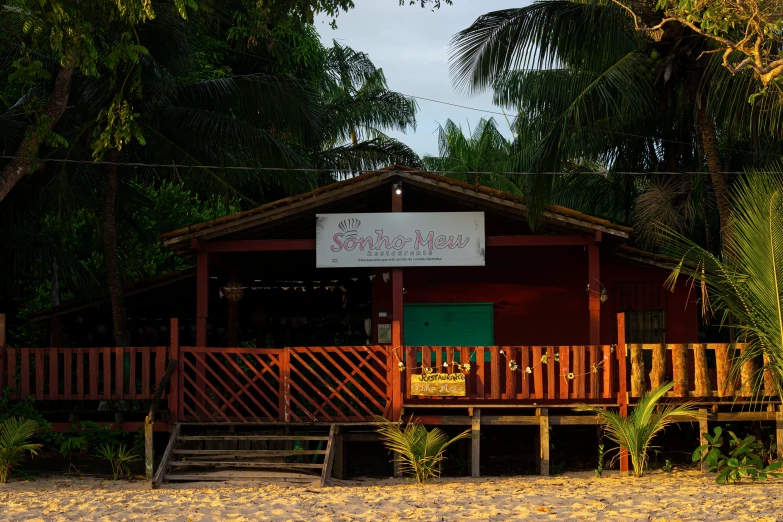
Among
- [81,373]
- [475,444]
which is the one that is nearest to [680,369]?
[475,444]

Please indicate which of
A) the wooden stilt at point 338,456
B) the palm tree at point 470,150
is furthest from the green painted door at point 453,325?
the palm tree at point 470,150

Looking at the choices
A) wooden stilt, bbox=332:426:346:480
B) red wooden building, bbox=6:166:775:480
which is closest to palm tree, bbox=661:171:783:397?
red wooden building, bbox=6:166:775:480

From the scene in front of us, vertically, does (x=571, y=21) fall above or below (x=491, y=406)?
above

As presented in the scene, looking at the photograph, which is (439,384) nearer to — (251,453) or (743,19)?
(251,453)

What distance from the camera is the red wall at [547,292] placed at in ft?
53.6

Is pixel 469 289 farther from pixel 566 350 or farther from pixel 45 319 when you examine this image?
pixel 45 319

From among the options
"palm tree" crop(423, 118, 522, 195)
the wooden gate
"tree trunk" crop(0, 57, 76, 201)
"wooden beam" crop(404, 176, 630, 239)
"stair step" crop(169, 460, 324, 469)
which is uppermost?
"palm tree" crop(423, 118, 522, 195)

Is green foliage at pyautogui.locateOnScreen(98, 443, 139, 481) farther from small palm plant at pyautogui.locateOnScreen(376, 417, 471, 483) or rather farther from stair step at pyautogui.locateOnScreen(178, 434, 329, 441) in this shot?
small palm plant at pyautogui.locateOnScreen(376, 417, 471, 483)

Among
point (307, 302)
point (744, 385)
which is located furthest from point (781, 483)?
point (307, 302)

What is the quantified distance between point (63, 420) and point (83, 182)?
13.5ft

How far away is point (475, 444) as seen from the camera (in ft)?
44.5

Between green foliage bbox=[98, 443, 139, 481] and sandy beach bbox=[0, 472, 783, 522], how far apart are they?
0.51m

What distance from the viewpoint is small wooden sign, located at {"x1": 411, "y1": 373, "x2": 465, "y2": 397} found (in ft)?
44.2

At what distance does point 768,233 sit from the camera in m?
11.6
